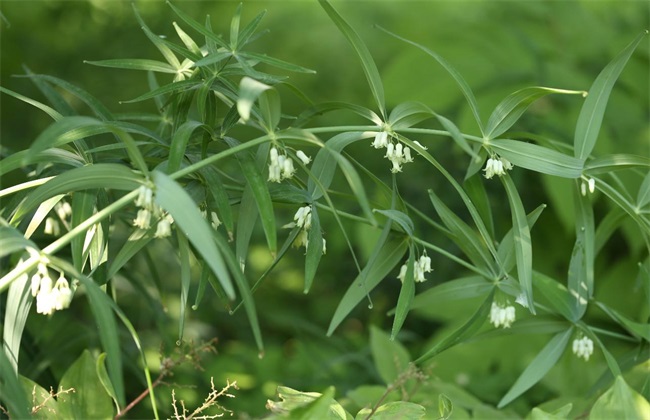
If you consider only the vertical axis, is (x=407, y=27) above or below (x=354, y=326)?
above

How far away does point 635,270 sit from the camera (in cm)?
134

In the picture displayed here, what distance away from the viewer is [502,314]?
0.63 m

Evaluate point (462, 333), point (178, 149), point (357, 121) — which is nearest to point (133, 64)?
point (178, 149)

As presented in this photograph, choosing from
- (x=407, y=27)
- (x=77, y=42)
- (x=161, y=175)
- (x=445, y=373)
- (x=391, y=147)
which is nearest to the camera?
(x=161, y=175)

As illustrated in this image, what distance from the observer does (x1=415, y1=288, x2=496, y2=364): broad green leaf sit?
0.61 m

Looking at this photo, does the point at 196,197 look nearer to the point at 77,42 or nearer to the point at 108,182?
the point at 108,182

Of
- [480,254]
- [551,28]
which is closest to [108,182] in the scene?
[480,254]

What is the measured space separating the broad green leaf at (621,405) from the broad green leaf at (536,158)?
0.16 m

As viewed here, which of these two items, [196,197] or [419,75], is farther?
[419,75]

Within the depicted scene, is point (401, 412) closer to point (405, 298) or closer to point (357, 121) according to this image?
point (405, 298)

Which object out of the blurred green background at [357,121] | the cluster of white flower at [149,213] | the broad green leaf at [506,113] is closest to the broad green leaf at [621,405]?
the broad green leaf at [506,113]

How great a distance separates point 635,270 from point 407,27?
2.26 feet

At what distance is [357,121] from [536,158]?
1.21 m

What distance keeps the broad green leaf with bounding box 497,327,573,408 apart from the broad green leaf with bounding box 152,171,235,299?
0.32 m
